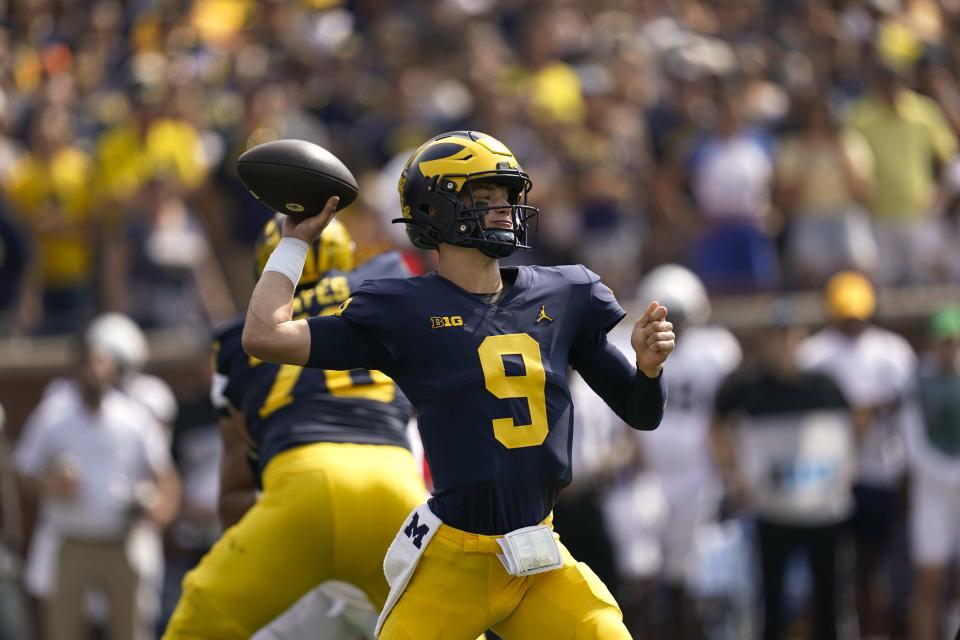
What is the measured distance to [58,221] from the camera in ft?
37.1

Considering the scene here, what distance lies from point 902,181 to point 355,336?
816 cm

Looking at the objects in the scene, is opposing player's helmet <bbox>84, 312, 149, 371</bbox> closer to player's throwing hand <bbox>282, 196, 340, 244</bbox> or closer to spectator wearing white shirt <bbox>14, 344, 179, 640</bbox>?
spectator wearing white shirt <bbox>14, 344, 179, 640</bbox>

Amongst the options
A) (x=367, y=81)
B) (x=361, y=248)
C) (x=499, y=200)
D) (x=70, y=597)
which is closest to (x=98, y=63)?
(x=367, y=81)

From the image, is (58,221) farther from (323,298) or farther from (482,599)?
(482,599)

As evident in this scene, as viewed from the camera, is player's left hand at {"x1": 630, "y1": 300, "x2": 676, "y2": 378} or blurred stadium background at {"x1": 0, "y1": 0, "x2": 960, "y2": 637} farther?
blurred stadium background at {"x1": 0, "y1": 0, "x2": 960, "y2": 637}

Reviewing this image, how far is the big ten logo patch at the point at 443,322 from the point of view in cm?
488

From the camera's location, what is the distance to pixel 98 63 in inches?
524

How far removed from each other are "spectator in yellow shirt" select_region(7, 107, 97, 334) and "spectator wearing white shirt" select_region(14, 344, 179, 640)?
41.8 inches

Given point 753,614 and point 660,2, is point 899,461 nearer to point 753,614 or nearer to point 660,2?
point 753,614

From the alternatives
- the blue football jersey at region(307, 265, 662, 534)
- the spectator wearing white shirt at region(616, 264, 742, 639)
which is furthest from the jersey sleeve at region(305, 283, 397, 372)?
the spectator wearing white shirt at region(616, 264, 742, 639)

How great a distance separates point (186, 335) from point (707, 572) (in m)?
3.80

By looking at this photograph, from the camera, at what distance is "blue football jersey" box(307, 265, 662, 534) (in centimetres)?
484

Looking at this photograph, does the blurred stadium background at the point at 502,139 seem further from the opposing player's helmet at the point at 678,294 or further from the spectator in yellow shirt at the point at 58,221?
the opposing player's helmet at the point at 678,294

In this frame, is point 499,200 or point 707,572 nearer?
point 499,200
